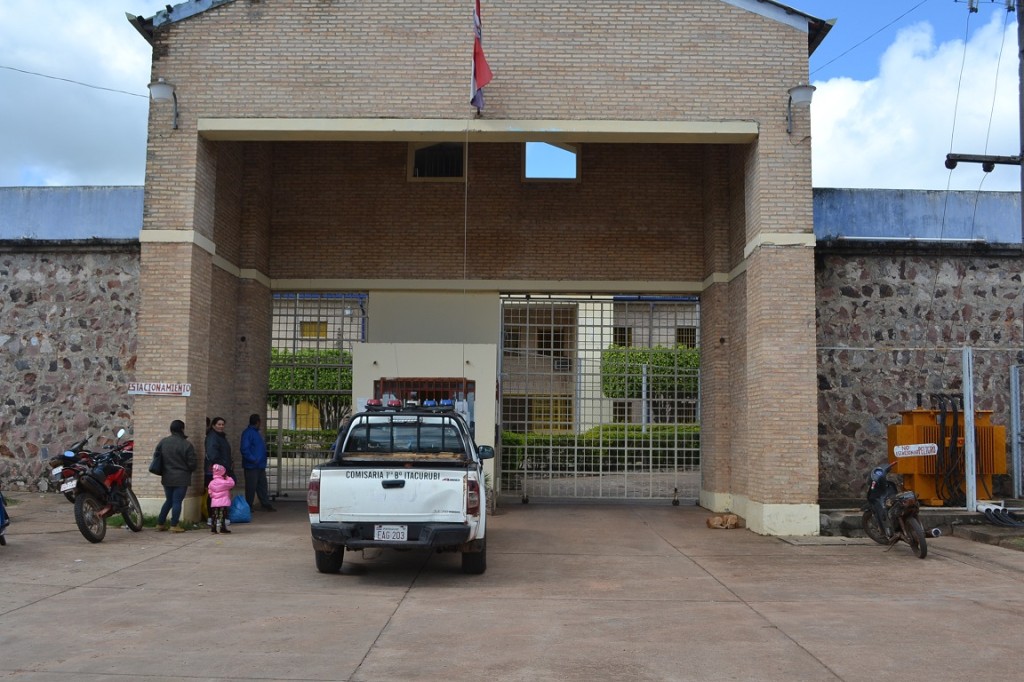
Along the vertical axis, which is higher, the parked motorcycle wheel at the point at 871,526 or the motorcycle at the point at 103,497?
the motorcycle at the point at 103,497

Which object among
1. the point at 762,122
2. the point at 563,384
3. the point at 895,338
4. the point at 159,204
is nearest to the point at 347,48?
the point at 159,204

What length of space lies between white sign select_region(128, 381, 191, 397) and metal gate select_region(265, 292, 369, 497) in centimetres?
444

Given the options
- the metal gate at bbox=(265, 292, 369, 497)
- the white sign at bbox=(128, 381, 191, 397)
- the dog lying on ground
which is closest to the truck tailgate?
the white sign at bbox=(128, 381, 191, 397)

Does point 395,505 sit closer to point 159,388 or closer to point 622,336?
point 159,388

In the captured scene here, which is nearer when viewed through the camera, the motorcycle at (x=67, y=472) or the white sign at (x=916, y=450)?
the motorcycle at (x=67, y=472)

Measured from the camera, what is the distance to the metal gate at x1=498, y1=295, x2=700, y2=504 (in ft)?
63.5

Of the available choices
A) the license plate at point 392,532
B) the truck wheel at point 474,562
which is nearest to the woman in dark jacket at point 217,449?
the truck wheel at point 474,562

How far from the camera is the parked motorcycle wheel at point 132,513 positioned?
13672mm

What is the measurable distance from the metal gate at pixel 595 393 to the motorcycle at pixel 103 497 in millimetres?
7504

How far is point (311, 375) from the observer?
1923cm

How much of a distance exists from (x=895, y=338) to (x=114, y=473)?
13293 mm

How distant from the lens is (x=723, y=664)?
23.2 ft

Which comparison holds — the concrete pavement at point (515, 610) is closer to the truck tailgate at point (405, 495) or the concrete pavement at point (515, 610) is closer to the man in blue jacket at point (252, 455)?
the truck tailgate at point (405, 495)

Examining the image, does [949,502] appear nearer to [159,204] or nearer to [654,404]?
[654,404]
